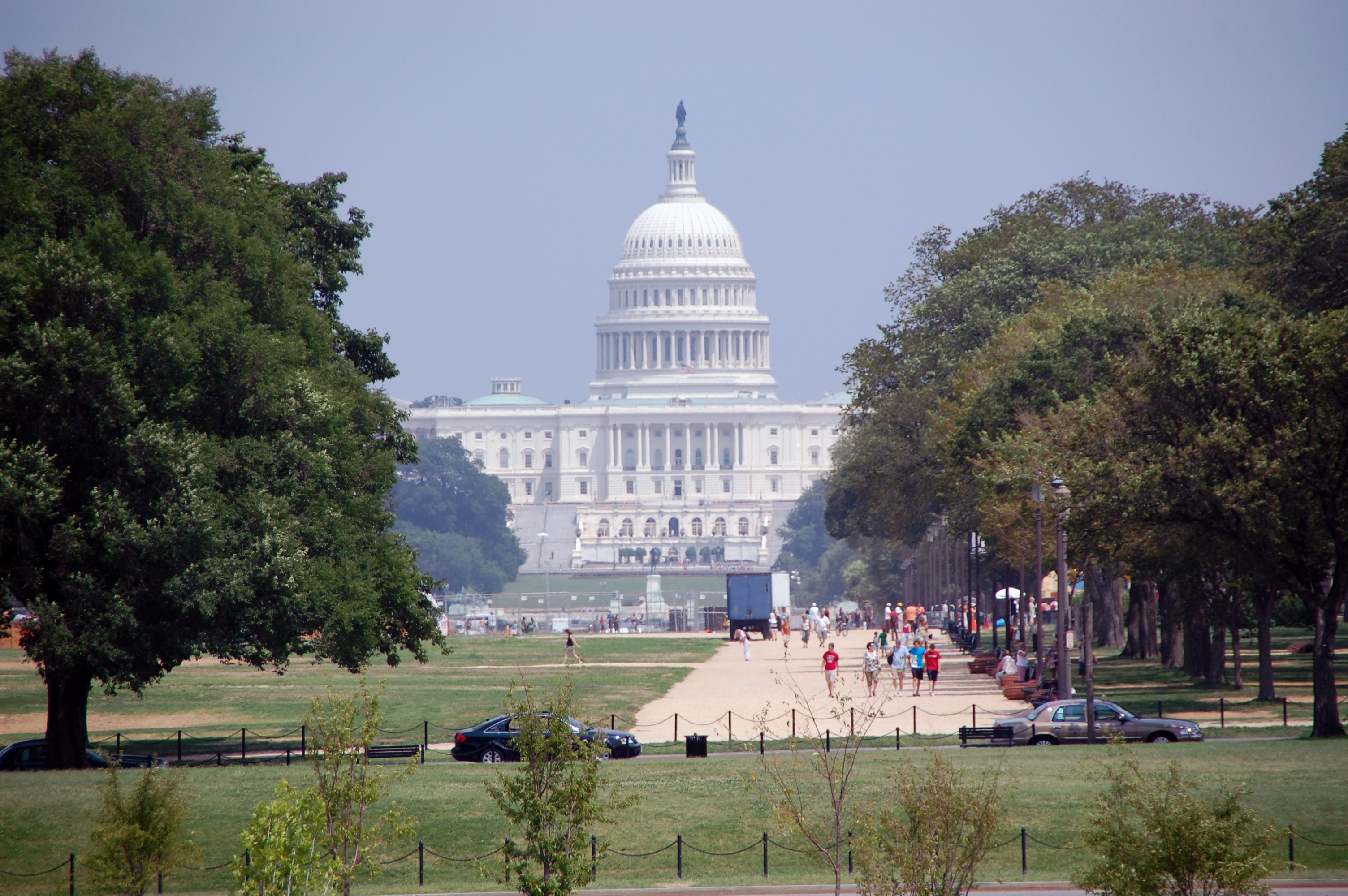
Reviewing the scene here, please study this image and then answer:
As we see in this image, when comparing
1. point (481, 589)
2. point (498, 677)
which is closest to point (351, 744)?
point (498, 677)

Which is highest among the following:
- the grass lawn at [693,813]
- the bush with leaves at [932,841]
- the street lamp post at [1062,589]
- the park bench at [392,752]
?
the street lamp post at [1062,589]

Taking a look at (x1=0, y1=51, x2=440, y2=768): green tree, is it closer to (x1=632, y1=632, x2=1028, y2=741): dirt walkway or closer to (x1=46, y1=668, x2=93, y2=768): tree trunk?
(x1=46, y1=668, x2=93, y2=768): tree trunk

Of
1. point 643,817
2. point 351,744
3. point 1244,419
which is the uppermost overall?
point 1244,419

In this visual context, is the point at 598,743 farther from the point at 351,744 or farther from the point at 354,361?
the point at 354,361

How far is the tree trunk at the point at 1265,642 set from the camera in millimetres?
35594

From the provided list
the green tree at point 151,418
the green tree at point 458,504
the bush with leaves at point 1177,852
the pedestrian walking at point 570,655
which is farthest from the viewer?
the green tree at point 458,504

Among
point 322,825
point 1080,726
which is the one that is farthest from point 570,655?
point 322,825

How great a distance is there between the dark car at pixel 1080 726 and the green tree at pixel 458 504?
13403cm

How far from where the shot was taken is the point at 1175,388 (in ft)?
99.5

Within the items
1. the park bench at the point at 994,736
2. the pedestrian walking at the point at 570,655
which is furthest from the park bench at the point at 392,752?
the pedestrian walking at the point at 570,655

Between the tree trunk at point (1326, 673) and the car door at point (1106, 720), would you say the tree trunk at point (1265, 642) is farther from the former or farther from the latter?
the car door at point (1106, 720)

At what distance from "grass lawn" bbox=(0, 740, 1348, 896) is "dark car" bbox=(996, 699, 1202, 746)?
1.87 meters

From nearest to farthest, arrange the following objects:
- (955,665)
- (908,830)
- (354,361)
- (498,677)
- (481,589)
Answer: (908,830) → (354,361) → (498,677) → (955,665) → (481,589)

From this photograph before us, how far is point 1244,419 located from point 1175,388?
1376mm
